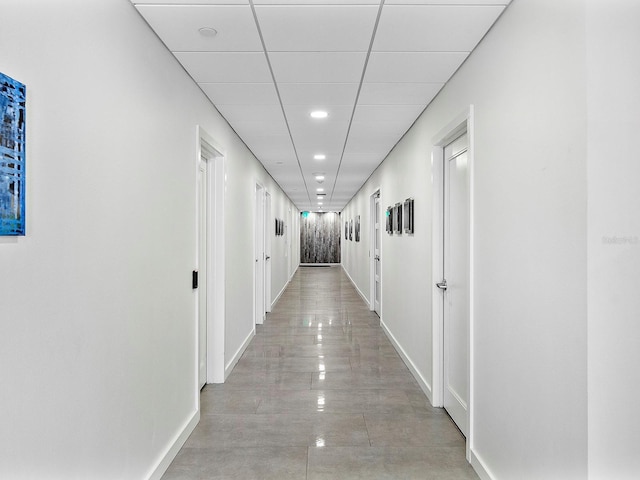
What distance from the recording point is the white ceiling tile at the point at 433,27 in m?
2.21

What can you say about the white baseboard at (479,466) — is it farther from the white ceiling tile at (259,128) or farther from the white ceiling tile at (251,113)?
the white ceiling tile at (259,128)

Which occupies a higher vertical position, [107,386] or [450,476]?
[107,386]

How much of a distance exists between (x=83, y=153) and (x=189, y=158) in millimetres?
1412

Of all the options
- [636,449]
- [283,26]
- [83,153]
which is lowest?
[636,449]

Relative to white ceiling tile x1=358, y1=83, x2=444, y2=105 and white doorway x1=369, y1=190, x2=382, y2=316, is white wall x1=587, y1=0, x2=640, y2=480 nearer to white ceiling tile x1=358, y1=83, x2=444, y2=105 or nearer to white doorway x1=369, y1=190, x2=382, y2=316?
white ceiling tile x1=358, y1=83, x2=444, y2=105

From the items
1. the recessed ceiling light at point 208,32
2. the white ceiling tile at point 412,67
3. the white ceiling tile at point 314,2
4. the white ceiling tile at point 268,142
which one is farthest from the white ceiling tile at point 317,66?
the white ceiling tile at point 268,142

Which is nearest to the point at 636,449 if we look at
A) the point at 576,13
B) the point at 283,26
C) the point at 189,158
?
the point at 576,13

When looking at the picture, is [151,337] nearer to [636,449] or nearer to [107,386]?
[107,386]

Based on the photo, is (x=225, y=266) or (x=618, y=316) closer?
(x=618, y=316)

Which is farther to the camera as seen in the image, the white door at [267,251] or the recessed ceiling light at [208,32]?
the white door at [267,251]

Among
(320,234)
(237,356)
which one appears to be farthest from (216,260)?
(320,234)

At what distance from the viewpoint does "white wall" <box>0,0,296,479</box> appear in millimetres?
1391

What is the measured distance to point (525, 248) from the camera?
6.58ft

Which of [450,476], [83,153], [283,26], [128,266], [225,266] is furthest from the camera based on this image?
[225,266]
